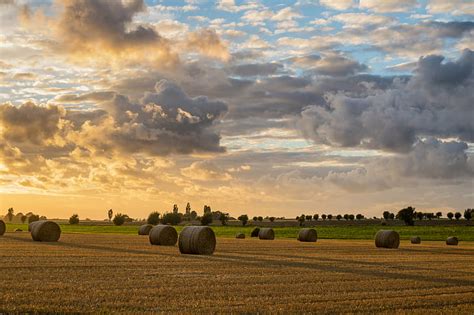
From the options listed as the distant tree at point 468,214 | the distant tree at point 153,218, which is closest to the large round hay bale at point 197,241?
the distant tree at point 153,218

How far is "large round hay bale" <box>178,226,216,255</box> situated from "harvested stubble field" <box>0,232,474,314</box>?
3761 mm

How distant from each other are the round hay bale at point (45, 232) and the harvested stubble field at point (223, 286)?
1523 cm

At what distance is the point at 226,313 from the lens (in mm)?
13859

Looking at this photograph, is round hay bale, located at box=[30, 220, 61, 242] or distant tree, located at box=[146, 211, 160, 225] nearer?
round hay bale, located at box=[30, 220, 61, 242]

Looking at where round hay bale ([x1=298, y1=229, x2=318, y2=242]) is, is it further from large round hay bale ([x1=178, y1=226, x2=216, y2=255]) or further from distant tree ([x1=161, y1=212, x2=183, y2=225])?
distant tree ([x1=161, y1=212, x2=183, y2=225])

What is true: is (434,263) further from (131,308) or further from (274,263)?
(131,308)

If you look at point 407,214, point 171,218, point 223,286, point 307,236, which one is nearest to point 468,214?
point 407,214

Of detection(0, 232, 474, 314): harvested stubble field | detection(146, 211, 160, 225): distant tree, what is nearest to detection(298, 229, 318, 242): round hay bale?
detection(0, 232, 474, 314): harvested stubble field

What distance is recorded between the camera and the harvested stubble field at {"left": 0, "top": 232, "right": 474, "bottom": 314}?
14945mm

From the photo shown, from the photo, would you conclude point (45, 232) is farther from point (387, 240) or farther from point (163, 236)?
point (387, 240)

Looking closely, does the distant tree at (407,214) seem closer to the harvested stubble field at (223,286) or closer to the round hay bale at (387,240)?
the round hay bale at (387,240)

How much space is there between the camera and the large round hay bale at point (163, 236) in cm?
4101

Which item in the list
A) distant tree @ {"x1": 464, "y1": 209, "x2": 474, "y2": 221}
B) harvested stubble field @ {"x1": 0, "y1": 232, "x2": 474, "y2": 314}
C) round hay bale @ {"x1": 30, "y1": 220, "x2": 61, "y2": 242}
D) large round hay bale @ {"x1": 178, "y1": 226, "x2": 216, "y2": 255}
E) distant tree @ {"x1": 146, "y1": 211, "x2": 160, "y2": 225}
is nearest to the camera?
harvested stubble field @ {"x1": 0, "y1": 232, "x2": 474, "y2": 314}

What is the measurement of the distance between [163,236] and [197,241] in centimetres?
968
